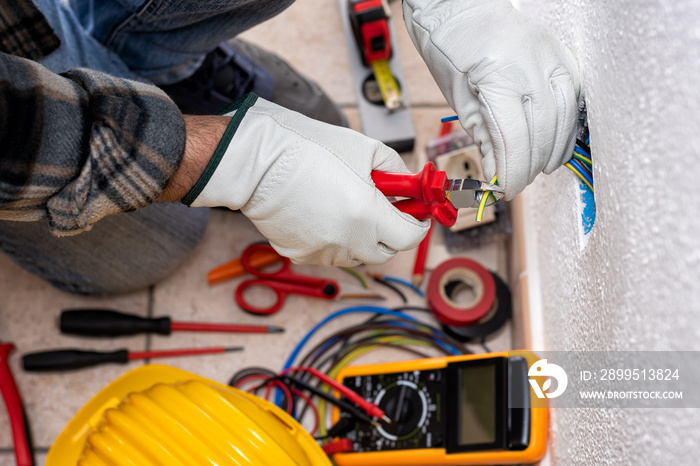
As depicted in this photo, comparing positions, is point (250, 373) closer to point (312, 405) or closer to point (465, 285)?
point (312, 405)

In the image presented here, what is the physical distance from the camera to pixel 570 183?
0.58 metres

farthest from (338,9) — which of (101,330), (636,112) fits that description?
(636,112)

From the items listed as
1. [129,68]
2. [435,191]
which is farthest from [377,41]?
[435,191]

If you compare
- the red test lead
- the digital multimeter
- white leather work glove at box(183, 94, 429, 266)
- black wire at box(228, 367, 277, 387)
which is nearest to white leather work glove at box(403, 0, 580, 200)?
white leather work glove at box(183, 94, 429, 266)

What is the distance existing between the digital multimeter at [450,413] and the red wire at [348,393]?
0.01 meters

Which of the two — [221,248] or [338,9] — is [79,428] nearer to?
[221,248]

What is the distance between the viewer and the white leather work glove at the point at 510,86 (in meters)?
0.53

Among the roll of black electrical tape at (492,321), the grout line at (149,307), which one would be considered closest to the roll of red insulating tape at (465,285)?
the roll of black electrical tape at (492,321)

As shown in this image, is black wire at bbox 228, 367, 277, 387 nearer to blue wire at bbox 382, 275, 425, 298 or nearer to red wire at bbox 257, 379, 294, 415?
red wire at bbox 257, 379, 294, 415

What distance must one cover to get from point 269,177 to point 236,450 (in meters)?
0.28

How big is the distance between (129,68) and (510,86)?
55 cm

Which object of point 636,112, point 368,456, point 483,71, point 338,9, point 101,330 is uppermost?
point 338,9

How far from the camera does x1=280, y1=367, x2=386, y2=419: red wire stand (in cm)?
76

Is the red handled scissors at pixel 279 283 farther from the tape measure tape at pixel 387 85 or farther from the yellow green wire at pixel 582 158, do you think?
the yellow green wire at pixel 582 158
